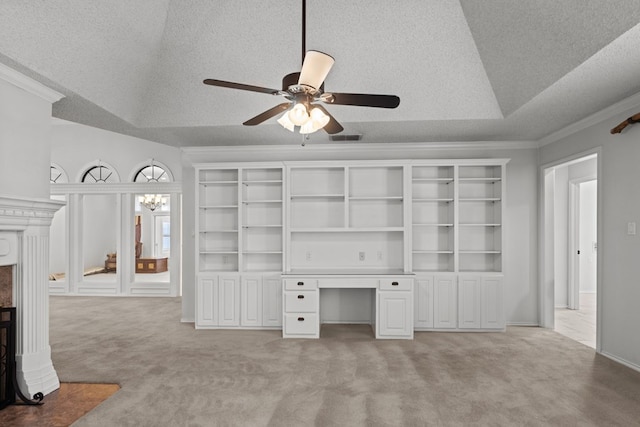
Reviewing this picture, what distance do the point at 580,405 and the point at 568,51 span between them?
2.63m

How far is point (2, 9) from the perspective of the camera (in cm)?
246

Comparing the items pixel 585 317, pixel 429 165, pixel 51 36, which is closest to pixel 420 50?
pixel 429 165

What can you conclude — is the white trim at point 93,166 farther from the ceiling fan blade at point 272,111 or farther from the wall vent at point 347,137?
the ceiling fan blade at point 272,111

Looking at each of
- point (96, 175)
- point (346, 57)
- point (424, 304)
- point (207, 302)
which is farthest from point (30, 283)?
point (96, 175)

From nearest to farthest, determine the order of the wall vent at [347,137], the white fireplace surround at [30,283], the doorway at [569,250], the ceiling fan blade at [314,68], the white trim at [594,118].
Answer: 1. the ceiling fan blade at [314,68]
2. the white fireplace surround at [30,283]
3. the white trim at [594,118]
4. the wall vent at [347,137]
5. the doorway at [569,250]

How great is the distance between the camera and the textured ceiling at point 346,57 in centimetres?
271

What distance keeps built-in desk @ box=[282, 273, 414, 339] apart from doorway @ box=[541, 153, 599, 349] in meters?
2.04

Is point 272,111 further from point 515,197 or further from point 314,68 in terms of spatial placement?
point 515,197

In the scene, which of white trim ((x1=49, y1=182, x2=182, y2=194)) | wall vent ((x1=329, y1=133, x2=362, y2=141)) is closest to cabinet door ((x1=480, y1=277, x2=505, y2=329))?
wall vent ((x1=329, y1=133, x2=362, y2=141))

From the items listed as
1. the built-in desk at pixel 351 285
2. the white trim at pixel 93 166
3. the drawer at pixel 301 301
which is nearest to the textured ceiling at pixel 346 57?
the built-in desk at pixel 351 285

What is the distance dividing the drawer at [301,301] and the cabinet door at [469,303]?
1.90 metres

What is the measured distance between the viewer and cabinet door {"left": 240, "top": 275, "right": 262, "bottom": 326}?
16.8 ft

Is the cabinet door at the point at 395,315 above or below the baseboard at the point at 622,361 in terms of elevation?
above

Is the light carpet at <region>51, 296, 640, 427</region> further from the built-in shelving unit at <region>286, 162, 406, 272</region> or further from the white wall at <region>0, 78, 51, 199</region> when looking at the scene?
the white wall at <region>0, 78, 51, 199</region>
